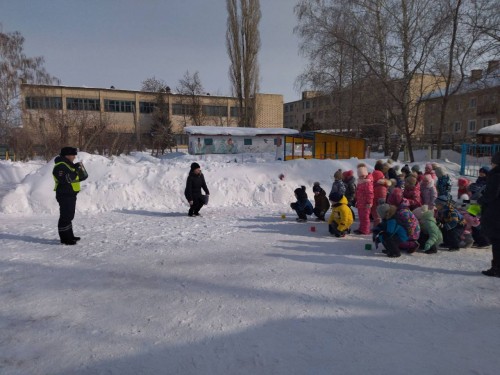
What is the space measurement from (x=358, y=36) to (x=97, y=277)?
20163mm

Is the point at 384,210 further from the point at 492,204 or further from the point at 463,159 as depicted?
the point at 463,159

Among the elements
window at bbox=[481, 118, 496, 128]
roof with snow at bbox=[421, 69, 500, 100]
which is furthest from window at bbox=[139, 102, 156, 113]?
window at bbox=[481, 118, 496, 128]

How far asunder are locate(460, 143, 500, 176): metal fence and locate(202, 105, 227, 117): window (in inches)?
1644

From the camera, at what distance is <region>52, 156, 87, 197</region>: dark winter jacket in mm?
5383

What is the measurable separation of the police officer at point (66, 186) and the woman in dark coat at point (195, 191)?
2787mm

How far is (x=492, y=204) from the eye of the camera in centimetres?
409

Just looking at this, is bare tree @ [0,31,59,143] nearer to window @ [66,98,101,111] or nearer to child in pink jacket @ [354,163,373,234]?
window @ [66,98,101,111]

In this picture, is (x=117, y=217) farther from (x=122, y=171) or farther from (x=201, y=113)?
(x=201, y=113)

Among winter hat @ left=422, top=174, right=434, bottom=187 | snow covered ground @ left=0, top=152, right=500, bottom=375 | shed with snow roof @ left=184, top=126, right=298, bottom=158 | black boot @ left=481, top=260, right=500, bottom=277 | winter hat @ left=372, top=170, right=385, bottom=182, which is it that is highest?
shed with snow roof @ left=184, top=126, right=298, bottom=158

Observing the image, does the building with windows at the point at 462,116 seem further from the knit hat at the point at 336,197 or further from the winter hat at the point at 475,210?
the knit hat at the point at 336,197

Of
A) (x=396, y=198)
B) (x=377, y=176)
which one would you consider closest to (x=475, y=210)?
(x=396, y=198)

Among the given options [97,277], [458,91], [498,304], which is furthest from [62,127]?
[458,91]

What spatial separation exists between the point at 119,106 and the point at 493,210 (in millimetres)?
53511

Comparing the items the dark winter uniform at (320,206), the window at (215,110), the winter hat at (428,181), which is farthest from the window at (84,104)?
the winter hat at (428,181)
